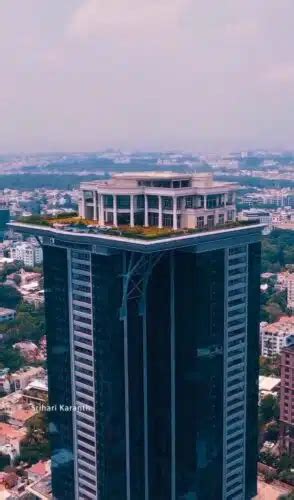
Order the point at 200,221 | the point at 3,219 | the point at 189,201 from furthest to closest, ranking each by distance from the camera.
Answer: the point at 3,219
the point at 189,201
the point at 200,221

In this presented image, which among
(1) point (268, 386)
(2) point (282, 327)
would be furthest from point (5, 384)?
(2) point (282, 327)

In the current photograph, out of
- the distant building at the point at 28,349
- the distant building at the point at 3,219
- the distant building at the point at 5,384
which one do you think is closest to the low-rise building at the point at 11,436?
the distant building at the point at 5,384

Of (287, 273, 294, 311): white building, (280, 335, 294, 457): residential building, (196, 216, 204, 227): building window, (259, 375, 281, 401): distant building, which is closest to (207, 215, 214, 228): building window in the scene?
(196, 216, 204, 227): building window

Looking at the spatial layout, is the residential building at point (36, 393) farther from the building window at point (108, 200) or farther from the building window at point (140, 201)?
the building window at point (140, 201)

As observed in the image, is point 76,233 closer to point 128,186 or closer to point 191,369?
point 128,186

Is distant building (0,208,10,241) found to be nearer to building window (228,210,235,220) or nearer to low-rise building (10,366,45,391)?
low-rise building (10,366,45,391)

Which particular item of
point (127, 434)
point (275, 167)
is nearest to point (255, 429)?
point (127, 434)

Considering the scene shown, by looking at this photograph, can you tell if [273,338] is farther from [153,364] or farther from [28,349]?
[153,364]
